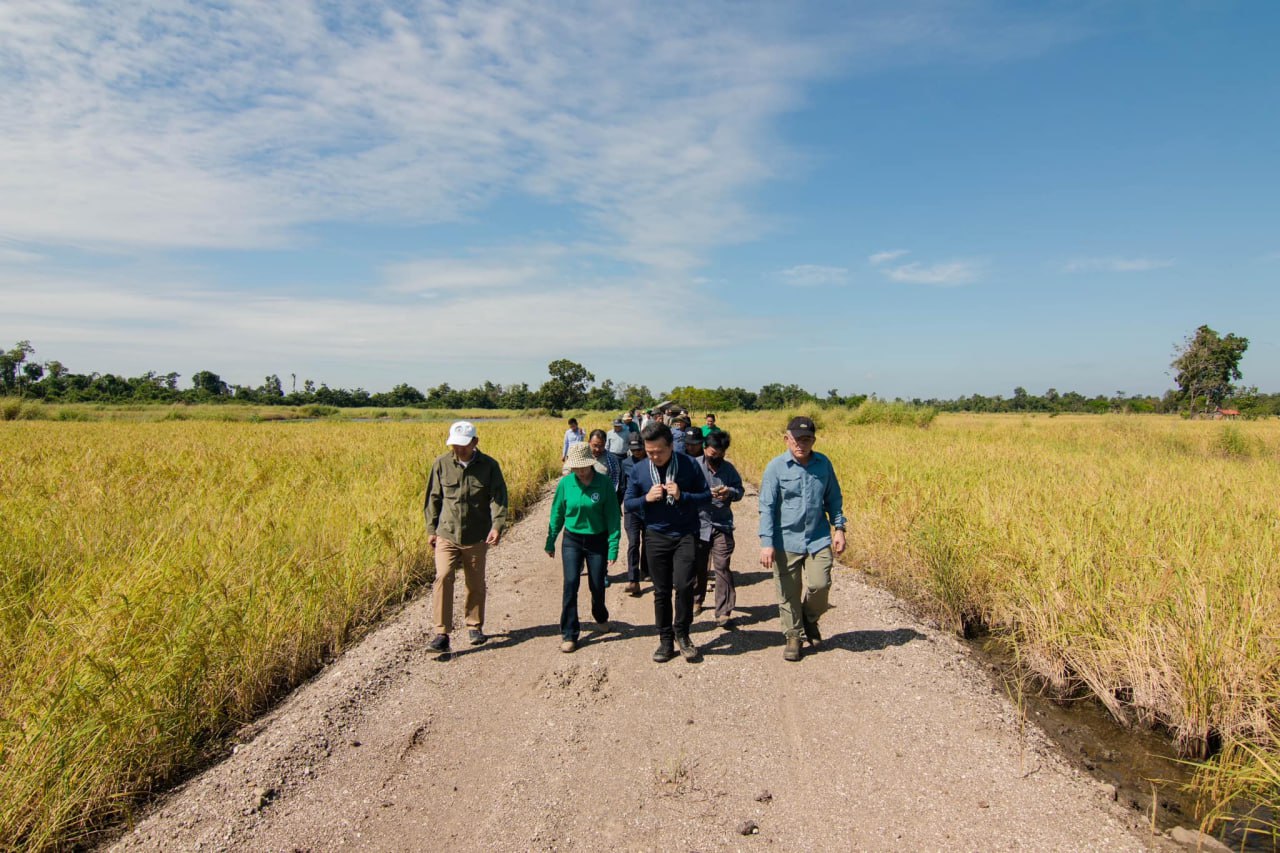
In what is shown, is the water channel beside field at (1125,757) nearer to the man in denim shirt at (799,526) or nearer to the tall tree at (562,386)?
the man in denim shirt at (799,526)

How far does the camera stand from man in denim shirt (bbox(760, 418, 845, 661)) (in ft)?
14.9

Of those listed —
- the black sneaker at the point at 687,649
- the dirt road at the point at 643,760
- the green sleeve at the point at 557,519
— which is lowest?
the dirt road at the point at 643,760

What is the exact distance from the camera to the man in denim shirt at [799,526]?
4555mm

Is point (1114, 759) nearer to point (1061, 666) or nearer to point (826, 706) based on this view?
point (1061, 666)

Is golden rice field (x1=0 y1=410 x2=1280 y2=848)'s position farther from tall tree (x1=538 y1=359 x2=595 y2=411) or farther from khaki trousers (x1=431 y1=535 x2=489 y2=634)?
tall tree (x1=538 y1=359 x2=595 y2=411)

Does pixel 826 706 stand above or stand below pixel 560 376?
below

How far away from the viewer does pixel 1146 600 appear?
158 inches

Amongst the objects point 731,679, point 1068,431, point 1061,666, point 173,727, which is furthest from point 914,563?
point 1068,431

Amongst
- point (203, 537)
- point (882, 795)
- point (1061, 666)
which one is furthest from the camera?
point (203, 537)

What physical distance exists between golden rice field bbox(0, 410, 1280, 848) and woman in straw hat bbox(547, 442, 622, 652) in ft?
6.98

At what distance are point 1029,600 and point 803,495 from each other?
2.10m

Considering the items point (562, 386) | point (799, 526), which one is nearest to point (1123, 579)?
point (799, 526)

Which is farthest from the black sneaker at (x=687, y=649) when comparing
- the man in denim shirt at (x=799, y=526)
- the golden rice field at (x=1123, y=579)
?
the golden rice field at (x=1123, y=579)

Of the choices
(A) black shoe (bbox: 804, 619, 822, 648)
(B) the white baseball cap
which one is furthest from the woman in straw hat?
(A) black shoe (bbox: 804, 619, 822, 648)
